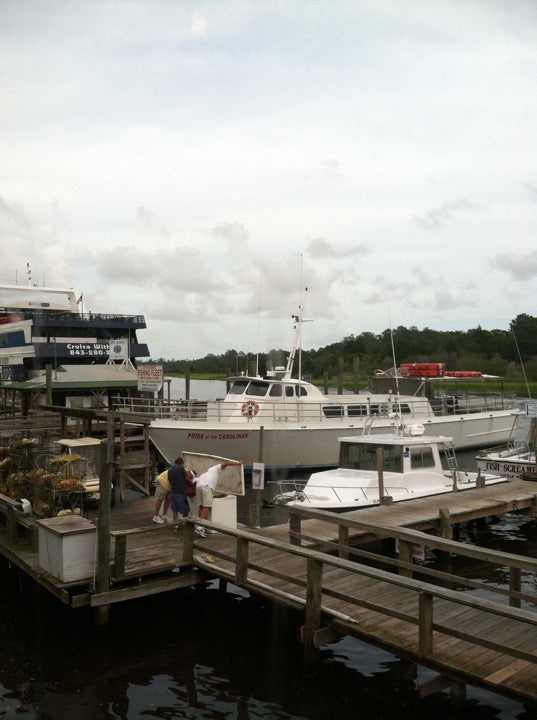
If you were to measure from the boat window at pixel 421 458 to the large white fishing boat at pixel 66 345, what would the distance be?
19952 mm

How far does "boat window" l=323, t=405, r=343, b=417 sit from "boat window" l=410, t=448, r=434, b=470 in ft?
33.4

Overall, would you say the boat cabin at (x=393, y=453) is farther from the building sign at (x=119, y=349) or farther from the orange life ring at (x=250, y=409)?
the building sign at (x=119, y=349)

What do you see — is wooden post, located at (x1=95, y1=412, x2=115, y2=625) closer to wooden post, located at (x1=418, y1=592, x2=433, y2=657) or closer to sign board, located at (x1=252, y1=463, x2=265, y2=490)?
wooden post, located at (x1=418, y1=592, x2=433, y2=657)

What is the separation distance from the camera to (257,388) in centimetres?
2644

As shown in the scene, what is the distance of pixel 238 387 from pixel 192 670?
17.8m

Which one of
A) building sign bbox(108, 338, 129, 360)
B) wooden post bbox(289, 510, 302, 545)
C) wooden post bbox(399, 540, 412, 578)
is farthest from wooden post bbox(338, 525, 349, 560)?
building sign bbox(108, 338, 129, 360)

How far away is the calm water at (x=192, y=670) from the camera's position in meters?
8.37

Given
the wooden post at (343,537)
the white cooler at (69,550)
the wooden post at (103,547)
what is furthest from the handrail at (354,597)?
the white cooler at (69,550)

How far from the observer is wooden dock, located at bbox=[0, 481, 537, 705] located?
7344mm

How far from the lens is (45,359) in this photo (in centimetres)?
4600

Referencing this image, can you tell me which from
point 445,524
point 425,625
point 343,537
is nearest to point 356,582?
point 343,537

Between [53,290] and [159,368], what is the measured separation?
33.8m

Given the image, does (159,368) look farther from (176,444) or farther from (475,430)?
(475,430)

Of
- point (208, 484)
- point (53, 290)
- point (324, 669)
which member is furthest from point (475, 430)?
point (53, 290)
